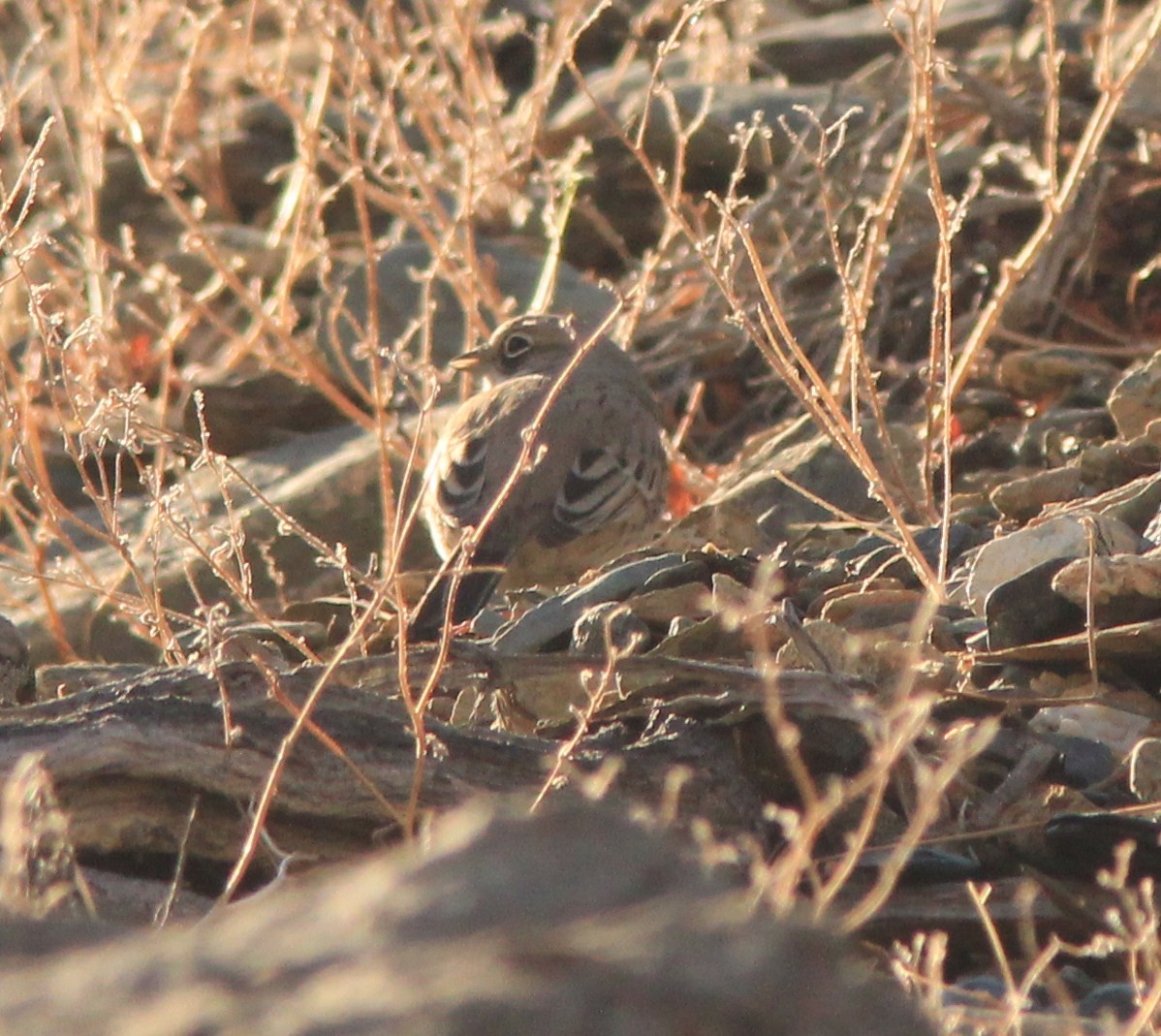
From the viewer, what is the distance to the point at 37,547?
22.7ft

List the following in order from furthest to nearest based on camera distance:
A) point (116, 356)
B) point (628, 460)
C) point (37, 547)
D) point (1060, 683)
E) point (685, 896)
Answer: point (116, 356), point (628, 460), point (37, 547), point (1060, 683), point (685, 896)

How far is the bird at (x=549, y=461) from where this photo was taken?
23.6 feet

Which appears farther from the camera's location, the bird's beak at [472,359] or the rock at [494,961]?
the bird's beak at [472,359]

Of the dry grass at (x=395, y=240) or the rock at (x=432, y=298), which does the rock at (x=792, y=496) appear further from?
the rock at (x=432, y=298)

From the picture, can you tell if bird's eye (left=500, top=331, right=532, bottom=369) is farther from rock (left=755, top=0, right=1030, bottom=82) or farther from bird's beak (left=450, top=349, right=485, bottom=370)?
rock (left=755, top=0, right=1030, bottom=82)

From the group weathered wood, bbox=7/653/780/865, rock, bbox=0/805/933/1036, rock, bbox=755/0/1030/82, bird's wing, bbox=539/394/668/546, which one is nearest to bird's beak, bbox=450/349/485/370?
bird's wing, bbox=539/394/668/546

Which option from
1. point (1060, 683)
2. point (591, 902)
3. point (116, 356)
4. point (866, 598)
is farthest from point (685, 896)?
point (116, 356)

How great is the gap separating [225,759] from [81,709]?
11.2 inches

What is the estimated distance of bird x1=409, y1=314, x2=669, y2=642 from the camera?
718cm

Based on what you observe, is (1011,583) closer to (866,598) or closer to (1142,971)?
(866,598)

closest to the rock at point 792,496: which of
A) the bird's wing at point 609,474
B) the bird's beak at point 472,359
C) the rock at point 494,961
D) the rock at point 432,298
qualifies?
the bird's wing at point 609,474

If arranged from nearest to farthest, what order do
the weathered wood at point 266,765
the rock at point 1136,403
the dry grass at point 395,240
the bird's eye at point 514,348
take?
the weathered wood at point 266,765, the dry grass at point 395,240, the rock at point 1136,403, the bird's eye at point 514,348

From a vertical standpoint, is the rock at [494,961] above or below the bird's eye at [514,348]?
above

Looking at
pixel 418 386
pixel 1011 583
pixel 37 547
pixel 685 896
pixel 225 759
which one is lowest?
pixel 418 386
